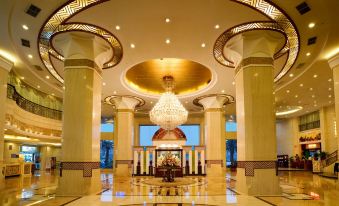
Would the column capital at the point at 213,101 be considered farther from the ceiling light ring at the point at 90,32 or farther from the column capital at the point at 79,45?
the column capital at the point at 79,45

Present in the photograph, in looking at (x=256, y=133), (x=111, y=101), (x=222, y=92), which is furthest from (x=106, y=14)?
(x=111, y=101)

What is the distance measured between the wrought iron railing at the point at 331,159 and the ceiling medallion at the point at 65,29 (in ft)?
49.2

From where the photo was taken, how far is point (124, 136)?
62.3 ft

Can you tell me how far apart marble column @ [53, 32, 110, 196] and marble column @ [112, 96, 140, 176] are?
8796 millimetres

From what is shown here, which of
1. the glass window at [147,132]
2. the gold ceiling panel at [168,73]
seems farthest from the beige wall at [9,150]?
the glass window at [147,132]

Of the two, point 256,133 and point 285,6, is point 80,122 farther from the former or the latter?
point 285,6

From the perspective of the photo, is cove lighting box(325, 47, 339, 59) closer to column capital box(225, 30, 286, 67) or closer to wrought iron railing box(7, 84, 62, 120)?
column capital box(225, 30, 286, 67)

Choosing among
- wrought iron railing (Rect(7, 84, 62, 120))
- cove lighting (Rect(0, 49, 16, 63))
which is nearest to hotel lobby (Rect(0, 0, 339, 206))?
cove lighting (Rect(0, 49, 16, 63))

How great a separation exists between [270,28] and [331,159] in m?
14.0

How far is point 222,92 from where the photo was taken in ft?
54.5

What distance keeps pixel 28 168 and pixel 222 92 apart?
1193 centimetres

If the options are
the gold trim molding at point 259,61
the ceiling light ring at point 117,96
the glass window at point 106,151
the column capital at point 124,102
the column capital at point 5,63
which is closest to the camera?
the gold trim molding at point 259,61

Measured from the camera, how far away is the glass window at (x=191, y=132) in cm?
2589

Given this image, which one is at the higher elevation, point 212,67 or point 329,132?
point 212,67
